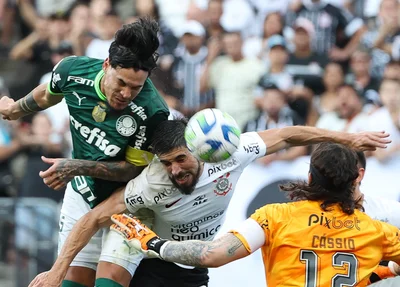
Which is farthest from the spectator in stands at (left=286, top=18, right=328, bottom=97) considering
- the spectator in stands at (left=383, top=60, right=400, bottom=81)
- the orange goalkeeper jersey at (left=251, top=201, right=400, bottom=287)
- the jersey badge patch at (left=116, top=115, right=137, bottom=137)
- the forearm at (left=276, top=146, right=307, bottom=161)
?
the orange goalkeeper jersey at (left=251, top=201, right=400, bottom=287)

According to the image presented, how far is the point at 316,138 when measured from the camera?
261 inches

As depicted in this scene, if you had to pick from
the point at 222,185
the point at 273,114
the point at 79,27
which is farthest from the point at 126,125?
the point at 79,27

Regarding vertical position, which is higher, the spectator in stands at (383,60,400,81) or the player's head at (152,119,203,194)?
the spectator in stands at (383,60,400,81)

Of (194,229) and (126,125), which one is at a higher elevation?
(126,125)

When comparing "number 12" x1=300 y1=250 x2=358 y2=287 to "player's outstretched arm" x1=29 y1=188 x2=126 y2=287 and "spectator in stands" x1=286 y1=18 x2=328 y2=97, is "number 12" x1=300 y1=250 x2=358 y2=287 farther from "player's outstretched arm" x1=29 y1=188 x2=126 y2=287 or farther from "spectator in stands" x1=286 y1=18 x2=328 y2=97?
"spectator in stands" x1=286 y1=18 x2=328 y2=97

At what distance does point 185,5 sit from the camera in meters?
12.1

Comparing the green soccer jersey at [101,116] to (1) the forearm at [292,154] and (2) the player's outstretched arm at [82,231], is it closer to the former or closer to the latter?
(2) the player's outstretched arm at [82,231]

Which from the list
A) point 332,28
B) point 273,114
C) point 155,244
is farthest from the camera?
point 332,28

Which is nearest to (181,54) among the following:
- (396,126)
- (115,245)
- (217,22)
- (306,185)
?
(217,22)

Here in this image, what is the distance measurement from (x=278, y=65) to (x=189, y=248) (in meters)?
5.94

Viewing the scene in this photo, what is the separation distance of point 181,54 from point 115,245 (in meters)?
5.03

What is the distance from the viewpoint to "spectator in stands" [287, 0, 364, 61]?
11188 millimetres

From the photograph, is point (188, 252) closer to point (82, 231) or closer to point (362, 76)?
point (82, 231)

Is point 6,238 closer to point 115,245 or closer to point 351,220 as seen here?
point 115,245
